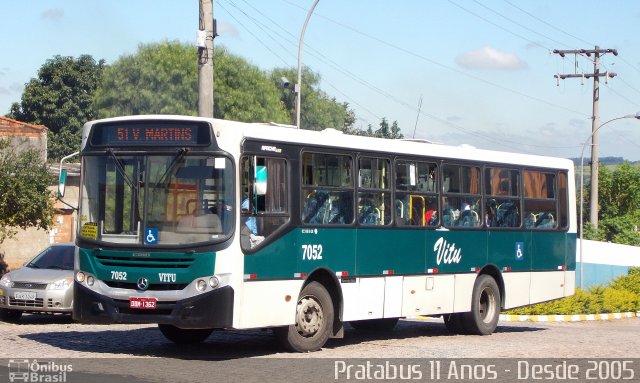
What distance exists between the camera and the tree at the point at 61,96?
242ft

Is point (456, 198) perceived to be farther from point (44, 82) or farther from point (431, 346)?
point (44, 82)

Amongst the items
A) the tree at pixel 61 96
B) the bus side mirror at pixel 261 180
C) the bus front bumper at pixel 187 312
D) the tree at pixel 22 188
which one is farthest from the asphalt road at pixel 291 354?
the tree at pixel 61 96

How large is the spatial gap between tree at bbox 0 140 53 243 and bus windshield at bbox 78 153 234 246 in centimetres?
1105

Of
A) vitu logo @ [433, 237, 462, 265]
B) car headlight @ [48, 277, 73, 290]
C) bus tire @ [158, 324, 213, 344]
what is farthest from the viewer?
car headlight @ [48, 277, 73, 290]

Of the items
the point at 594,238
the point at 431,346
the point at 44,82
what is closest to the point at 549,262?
the point at 431,346

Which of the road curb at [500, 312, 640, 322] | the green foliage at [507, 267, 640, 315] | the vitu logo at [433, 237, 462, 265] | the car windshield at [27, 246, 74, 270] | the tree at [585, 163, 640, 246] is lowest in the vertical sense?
the road curb at [500, 312, 640, 322]

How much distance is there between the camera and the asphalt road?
13.0 meters

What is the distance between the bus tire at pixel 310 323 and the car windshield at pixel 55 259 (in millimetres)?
7193

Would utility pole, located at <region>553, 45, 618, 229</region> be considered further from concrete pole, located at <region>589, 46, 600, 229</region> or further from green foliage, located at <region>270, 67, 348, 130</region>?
green foliage, located at <region>270, 67, 348, 130</region>

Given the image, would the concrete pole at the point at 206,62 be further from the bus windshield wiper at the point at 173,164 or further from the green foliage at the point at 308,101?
the green foliage at the point at 308,101

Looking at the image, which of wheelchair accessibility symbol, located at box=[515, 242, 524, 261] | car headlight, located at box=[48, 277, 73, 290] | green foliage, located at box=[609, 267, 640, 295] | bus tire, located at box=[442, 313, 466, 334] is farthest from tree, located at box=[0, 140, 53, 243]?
green foliage, located at box=[609, 267, 640, 295]

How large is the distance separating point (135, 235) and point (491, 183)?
26.3ft

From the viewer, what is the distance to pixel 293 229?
1512 cm

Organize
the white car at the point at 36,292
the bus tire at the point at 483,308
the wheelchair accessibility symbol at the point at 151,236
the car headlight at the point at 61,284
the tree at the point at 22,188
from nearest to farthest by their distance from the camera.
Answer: the wheelchair accessibility symbol at the point at 151,236 < the bus tire at the point at 483,308 < the white car at the point at 36,292 < the car headlight at the point at 61,284 < the tree at the point at 22,188
